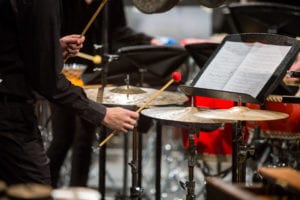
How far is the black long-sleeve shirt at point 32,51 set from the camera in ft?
8.78

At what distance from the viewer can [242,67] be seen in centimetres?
329

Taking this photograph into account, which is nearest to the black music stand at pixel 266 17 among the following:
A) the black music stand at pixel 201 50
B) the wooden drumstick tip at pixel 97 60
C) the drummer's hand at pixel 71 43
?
the black music stand at pixel 201 50

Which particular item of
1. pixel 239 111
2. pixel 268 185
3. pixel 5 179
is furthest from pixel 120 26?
pixel 268 185

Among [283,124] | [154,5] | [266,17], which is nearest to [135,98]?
[154,5]

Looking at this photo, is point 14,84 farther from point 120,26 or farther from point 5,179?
point 120,26

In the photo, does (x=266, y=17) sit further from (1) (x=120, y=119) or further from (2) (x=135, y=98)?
(1) (x=120, y=119)

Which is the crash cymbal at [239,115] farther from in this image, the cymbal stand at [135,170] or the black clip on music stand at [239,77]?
the cymbal stand at [135,170]

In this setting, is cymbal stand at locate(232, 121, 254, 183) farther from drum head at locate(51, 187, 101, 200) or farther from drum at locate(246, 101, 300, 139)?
drum head at locate(51, 187, 101, 200)

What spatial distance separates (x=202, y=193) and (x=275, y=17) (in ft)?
4.49

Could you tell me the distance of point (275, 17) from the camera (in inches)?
196

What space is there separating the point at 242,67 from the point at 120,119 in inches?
28.7

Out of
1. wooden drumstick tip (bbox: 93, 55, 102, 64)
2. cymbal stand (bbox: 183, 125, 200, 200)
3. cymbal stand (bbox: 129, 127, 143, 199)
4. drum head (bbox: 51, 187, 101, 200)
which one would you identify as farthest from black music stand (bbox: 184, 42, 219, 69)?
drum head (bbox: 51, 187, 101, 200)

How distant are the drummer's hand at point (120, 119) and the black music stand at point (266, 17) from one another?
227 centimetres

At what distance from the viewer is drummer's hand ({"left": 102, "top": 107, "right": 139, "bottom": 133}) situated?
2.87m
